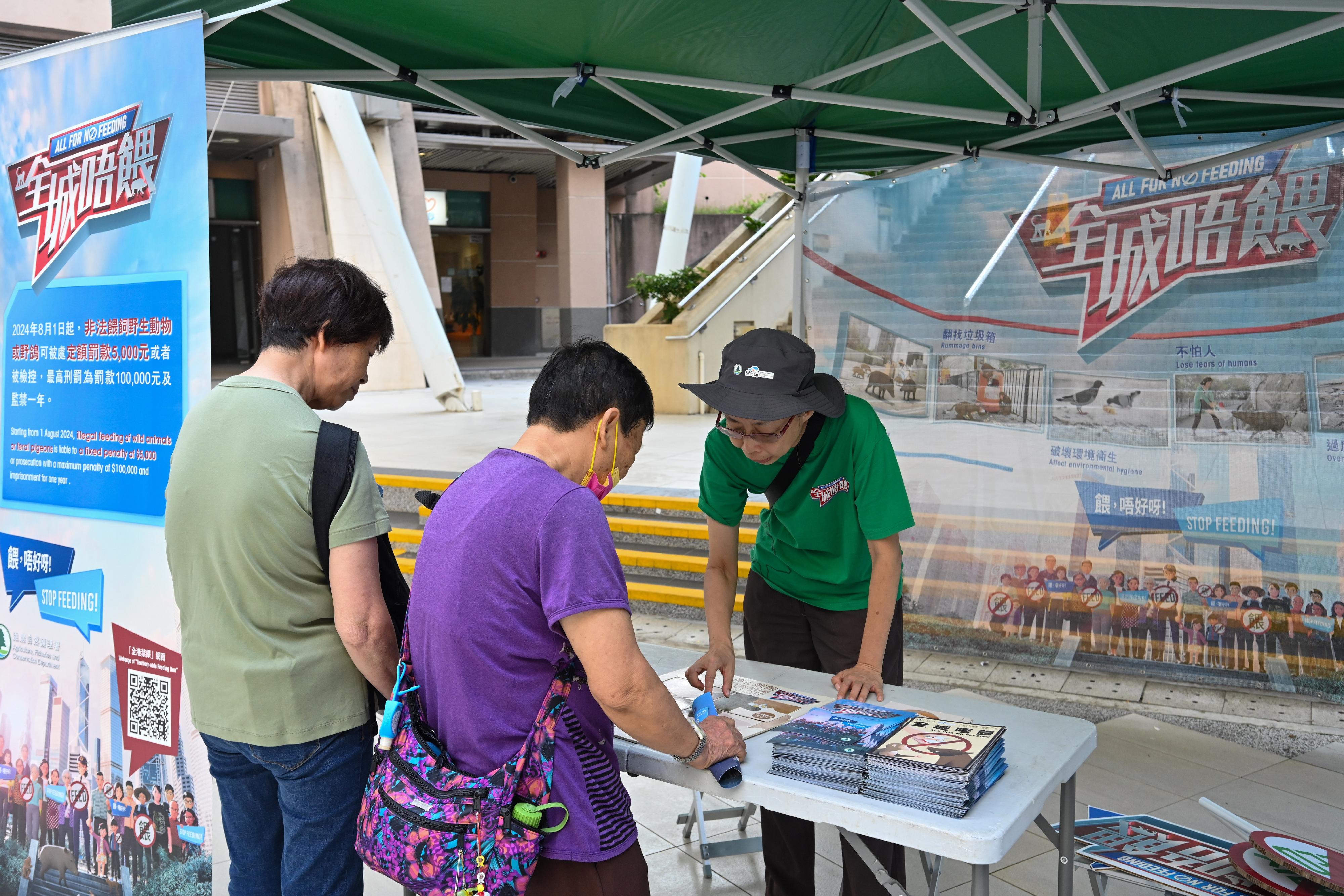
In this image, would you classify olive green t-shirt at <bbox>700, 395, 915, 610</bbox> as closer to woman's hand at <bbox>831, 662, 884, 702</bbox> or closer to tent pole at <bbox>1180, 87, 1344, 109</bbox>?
woman's hand at <bbox>831, 662, 884, 702</bbox>

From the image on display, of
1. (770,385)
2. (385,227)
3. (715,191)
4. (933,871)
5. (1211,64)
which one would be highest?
(715,191)

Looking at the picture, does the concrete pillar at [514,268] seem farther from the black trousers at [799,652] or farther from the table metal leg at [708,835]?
the black trousers at [799,652]

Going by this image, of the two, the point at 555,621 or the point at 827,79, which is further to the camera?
the point at 827,79

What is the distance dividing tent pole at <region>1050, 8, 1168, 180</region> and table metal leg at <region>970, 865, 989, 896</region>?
2385 mm

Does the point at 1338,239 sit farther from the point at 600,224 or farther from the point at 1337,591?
the point at 600,224

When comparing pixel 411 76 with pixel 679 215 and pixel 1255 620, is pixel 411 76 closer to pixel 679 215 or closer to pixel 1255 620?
pixel 1255 620

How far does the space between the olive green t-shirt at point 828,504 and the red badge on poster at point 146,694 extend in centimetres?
124

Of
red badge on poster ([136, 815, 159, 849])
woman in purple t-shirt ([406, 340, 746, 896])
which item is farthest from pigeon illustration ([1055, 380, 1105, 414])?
red badge on poster ([136, 815, 159, 849])

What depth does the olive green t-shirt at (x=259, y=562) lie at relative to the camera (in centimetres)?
166

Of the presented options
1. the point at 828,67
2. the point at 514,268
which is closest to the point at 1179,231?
the point at 828,67

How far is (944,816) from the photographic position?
5.23ft

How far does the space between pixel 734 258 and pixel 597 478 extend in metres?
10.00

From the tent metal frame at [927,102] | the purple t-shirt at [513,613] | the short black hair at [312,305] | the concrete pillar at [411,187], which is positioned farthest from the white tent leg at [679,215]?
the purple t-shirt at [513,613]

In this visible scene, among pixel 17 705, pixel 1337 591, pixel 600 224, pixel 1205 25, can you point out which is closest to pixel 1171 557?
pixel 1337 591
